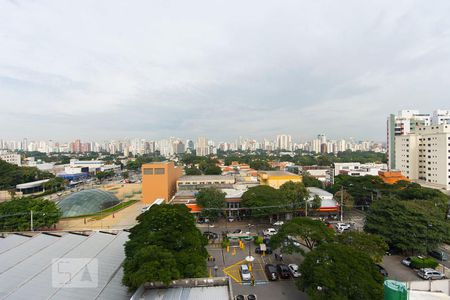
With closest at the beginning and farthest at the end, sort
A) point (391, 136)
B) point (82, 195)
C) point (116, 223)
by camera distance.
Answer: point (116, 223) < point (82, 195) < point (391, 136)

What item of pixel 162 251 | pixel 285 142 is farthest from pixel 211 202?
pixel 285 142

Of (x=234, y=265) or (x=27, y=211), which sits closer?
(x=234, y=265)

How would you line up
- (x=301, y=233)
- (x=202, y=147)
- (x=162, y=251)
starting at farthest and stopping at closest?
(x=202, y=147) → (x=301, y=233) → (x=162, y=251)

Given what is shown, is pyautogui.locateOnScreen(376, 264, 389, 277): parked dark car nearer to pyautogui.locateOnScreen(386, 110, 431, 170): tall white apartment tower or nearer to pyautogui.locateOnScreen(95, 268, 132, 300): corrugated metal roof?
pyautogui.locateOnScreen(95, 268, 132, 300): corrugated metal roof

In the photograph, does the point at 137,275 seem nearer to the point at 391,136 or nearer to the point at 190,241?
the point at 190,241

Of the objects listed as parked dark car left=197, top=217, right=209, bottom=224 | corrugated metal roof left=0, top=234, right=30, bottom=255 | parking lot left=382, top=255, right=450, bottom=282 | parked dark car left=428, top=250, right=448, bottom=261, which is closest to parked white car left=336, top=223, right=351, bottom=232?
parking lot left=382, top=255, right=450, bottom=282

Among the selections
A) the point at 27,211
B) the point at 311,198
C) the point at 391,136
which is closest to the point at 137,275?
the point at 27,211

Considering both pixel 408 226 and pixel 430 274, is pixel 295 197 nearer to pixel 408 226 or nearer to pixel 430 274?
Result: pixel 408 226
